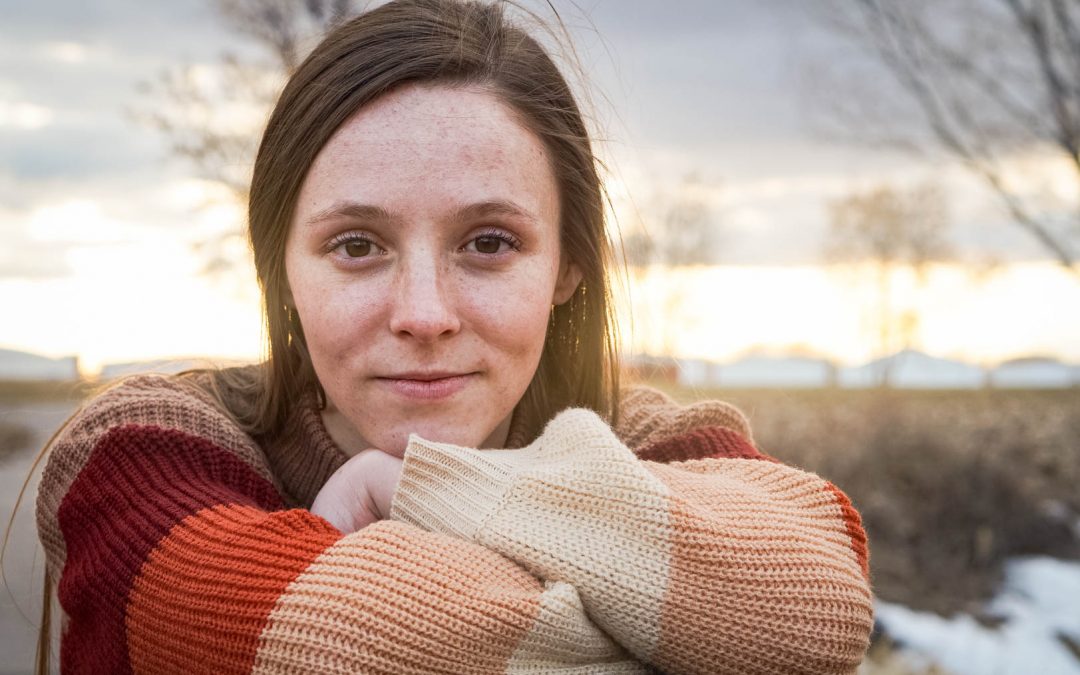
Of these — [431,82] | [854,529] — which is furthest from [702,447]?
[431,82]

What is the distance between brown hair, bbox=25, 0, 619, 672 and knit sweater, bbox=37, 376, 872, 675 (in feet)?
1.47

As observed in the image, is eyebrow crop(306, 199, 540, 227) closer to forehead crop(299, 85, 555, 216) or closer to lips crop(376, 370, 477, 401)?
forehead crop(299, 85, 555, 216)

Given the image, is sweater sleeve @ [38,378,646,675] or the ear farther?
the ear

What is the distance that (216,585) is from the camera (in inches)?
62.1

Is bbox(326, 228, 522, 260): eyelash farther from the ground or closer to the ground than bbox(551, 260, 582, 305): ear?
farther from the ground

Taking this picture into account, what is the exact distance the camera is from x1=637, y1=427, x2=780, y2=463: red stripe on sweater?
216cm

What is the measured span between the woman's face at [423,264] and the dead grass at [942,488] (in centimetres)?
384

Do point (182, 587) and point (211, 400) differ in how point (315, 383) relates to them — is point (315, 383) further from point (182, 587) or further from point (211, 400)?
point (182, 587)

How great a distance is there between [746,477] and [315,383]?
3.37ft

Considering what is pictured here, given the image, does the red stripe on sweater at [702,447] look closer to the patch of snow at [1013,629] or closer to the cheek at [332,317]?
the cheek at [332,317]

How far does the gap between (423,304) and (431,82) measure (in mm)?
508

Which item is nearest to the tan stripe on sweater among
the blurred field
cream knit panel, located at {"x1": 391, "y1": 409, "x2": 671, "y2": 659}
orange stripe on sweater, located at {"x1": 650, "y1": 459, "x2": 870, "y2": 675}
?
cream knit panel, located at {"x1": 391, "y1": 409, "x2": 671, "y2": 659}

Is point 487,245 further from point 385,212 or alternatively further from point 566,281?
point 566,281

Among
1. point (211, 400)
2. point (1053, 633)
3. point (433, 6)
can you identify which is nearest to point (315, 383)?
point (211, 400)
